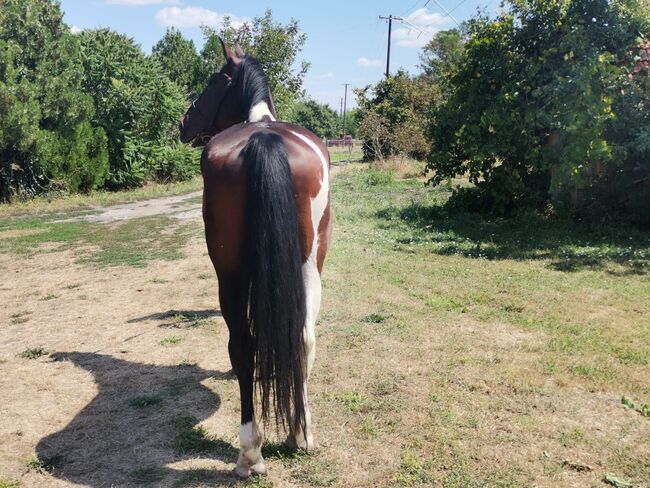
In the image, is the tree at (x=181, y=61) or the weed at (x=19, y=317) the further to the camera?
the tree at (x=181, y=61)

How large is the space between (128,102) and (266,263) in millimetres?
16931

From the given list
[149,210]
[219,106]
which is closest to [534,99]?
[219,106]

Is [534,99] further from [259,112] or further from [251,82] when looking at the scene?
[259,112]

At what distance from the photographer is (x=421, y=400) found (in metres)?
3.61

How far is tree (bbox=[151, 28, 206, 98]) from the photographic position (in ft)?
84.0

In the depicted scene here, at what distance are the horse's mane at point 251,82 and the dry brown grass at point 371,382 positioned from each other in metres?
2.02

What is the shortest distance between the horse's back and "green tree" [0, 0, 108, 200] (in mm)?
12893

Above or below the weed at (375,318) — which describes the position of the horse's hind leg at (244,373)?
above

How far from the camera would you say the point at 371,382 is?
389 centimetres

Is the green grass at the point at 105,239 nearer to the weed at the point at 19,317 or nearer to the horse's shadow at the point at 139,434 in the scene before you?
the weed at the point at 19,317

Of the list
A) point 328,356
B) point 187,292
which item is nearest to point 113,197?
point 187,292

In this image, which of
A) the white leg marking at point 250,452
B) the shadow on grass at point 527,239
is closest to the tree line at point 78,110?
the shadow on grass at point 527,239

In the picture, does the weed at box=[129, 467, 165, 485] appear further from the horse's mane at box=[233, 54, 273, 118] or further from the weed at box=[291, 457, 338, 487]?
the horse's mane at box=[233, 54, 273, 118]

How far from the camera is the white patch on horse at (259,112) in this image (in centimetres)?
385
